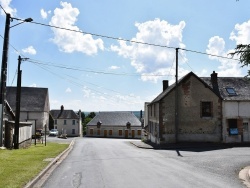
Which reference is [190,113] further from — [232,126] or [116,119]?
[116,119]

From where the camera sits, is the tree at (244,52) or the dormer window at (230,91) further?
the dormer window at (230,91)

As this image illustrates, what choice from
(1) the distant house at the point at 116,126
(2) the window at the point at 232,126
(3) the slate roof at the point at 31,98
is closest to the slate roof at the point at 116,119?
(1) the distant house at the point at 116,126

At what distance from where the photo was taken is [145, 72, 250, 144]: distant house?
34.1 metres

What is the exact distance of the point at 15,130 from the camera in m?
27.0

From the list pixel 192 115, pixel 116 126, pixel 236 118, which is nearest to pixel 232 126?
pixel 236 118

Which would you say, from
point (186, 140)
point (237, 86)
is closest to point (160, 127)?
point (186, 140)

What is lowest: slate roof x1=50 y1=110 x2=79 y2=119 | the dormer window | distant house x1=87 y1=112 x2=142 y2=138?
distant house x1=87 y1=112 x2=142 y2=138

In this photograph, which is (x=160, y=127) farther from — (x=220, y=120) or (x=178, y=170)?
(x=178, y=170)

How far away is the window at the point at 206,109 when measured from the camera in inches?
1367

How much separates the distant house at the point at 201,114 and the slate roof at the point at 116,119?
4748 centimetres

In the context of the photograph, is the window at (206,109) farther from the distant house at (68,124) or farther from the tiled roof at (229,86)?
the distant house at (68,124)

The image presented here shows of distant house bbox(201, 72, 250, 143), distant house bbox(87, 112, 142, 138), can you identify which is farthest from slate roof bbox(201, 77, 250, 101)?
distant house bbox(87, 112, 142, 138)

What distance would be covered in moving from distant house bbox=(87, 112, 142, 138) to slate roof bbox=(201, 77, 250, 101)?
4542cm

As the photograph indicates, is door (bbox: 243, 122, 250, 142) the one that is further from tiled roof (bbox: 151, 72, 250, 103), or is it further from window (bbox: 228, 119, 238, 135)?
tiled roof (bbox: 151, 72, 250, 103)
